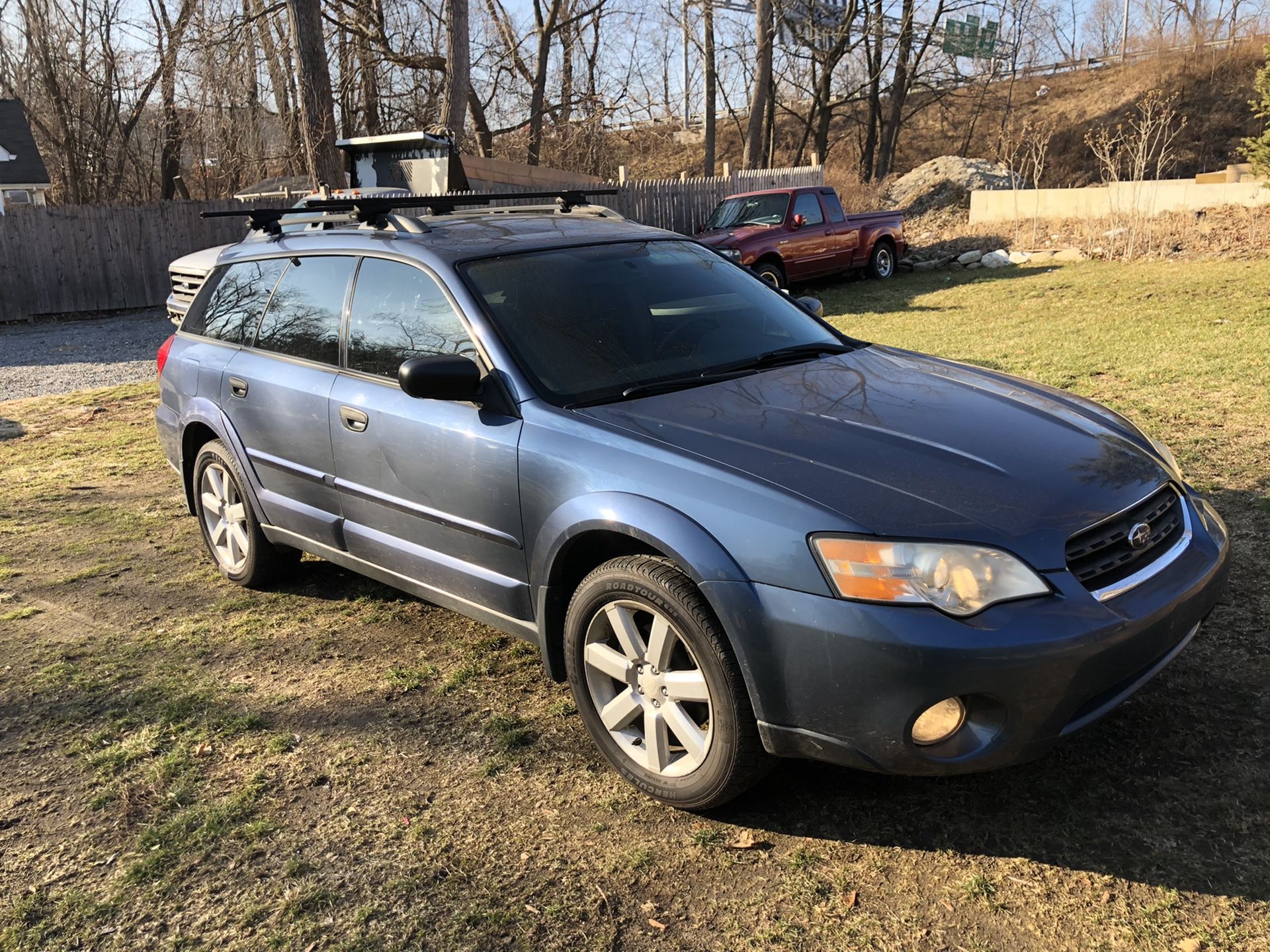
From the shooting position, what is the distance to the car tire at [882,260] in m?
17.3

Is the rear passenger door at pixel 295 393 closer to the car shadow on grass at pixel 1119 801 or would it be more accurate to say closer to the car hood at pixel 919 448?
the car hood at pixel 919 448

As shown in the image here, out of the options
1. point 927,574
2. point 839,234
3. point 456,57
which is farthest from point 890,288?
point 927,574

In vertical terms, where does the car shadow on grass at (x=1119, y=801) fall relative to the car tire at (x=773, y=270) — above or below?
below

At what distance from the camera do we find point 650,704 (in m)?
2.98

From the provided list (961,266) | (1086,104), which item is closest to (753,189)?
(961,266)

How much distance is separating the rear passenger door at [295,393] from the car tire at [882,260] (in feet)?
46.2

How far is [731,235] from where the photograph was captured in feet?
49.8

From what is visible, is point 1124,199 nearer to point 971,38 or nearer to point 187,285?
point 187,285

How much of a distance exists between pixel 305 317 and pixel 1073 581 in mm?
3265

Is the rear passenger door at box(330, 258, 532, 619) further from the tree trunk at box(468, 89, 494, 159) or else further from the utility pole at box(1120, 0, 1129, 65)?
the utility pole at box(1120, 0, 1129, 65)

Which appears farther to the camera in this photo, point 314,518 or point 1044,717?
point 314,518

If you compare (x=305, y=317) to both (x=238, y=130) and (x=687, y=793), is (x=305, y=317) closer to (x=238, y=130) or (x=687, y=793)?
(x=687, y=793)

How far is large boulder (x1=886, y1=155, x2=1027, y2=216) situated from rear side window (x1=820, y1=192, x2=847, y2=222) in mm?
9307

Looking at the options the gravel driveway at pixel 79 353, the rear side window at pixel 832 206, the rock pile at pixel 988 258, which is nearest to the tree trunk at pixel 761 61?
the rock pile at pixel 988 258
